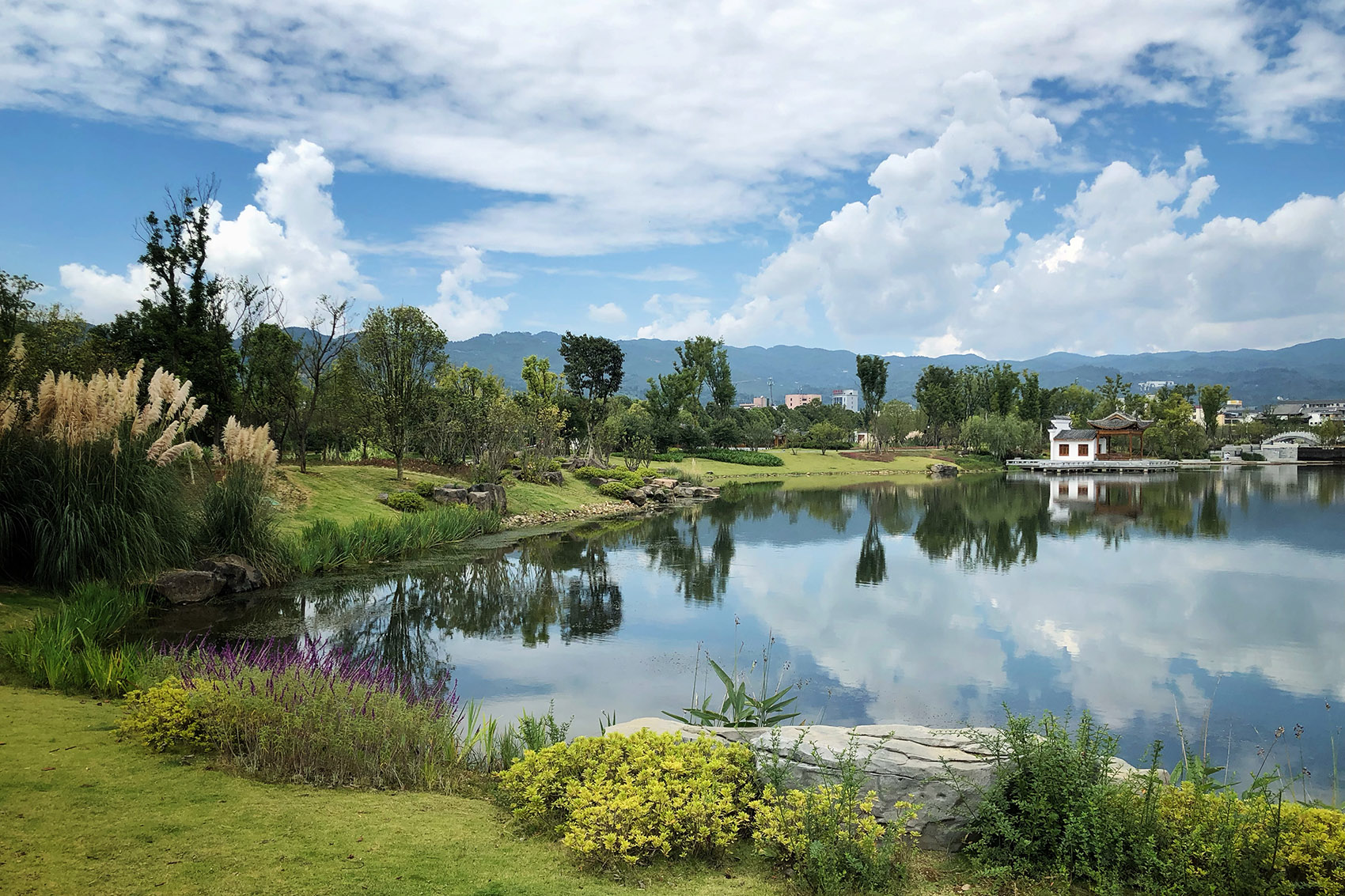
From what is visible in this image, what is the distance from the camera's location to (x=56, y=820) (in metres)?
3.85

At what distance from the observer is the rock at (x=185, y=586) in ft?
33.5

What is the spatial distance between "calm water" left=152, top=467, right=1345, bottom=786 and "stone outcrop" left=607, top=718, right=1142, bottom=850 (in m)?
2.60

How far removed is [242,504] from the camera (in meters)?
11.6

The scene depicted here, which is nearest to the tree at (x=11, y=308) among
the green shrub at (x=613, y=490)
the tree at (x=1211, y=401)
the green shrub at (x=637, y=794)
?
the green shrub at (x=637, y=794)

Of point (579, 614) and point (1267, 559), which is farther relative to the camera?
point (1267, 559)

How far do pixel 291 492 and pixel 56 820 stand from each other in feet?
48.8

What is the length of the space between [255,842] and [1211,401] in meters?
84.6

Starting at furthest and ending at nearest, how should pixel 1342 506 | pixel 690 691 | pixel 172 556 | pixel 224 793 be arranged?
1. pixel 1342 506
2. pixel 172 556
3. pixel 690 691
4. pixel 224 793

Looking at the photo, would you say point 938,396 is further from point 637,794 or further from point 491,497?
point 637,794

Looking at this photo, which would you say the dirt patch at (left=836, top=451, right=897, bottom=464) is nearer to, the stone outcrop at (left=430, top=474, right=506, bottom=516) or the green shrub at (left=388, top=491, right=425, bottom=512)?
the stone outcrop at (left=430, top=474, right=506, bottom=516)

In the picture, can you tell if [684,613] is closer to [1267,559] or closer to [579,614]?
[579,614]

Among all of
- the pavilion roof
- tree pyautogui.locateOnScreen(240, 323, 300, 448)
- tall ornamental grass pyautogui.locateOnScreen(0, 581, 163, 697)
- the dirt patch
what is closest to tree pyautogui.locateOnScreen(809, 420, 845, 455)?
the dirt patch

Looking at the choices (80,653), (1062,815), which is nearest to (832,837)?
Result: (1062,815)

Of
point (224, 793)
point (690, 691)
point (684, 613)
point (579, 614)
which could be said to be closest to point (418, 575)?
point (579, 614)
